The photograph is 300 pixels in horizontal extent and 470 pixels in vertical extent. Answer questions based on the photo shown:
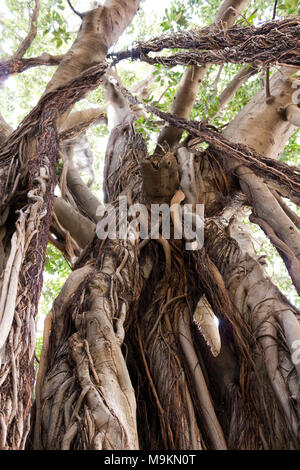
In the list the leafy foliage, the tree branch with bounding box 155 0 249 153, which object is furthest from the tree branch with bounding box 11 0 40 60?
the tree branch with bounding box 155 0 249 153

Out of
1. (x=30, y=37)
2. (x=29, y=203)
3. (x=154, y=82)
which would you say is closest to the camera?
(x=29, y=203)

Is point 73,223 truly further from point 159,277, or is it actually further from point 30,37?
point 30,37

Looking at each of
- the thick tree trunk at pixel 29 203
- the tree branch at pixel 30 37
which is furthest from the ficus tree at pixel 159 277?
the tree branch at pixel 30 37

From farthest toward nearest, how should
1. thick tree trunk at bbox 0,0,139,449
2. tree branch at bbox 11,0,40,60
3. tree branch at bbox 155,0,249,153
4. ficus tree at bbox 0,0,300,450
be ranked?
tree branch at bbox 11,0,40,60 → tree branch at bbox 155,0,249,153 → ficus tree at bbox 0,0,300,450 → thick tree trunk at bbox 0,0,139,449

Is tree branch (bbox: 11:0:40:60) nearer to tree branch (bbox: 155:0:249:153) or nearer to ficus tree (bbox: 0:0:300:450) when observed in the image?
ficus tree (bbox: 0:0:300:450)

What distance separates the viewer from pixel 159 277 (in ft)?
6.25

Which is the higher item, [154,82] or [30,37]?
[154,82]

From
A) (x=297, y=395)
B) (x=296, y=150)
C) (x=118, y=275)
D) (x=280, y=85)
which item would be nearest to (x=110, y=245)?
(x=118, y=275)

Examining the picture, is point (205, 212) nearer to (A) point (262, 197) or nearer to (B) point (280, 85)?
(A) point (262, 197)

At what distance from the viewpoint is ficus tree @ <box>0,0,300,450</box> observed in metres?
1.09

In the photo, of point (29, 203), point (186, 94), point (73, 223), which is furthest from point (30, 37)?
point (29, 203)

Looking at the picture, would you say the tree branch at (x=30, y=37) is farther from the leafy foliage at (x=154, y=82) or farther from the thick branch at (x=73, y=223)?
the thick branch at (x=73, y=223)

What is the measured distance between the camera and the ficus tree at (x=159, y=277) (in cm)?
109
